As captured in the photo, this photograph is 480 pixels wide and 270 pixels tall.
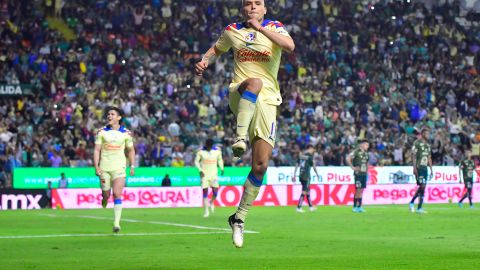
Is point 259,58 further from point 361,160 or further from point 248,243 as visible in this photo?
point 361,160

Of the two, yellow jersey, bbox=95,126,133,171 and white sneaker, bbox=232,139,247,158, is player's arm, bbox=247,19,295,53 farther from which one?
yellow jersey, bbox=95,126,133,171

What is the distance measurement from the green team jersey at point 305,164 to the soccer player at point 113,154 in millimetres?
14016

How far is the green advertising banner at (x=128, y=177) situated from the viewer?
37.2m

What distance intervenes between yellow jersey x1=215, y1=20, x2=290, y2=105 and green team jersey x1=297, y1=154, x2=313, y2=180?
23.6 metres

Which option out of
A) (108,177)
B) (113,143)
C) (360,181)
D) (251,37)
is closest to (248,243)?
(108,177)

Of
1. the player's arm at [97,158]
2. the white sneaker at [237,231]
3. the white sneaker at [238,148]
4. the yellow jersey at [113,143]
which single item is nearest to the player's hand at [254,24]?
the white sneaker at [238,148]

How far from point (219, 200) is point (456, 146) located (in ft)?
42.8

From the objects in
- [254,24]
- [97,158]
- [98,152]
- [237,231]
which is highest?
[254,24]

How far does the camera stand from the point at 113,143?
21766mm

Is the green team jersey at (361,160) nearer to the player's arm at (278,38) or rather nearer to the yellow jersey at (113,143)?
the yellow jersey at (113,143)

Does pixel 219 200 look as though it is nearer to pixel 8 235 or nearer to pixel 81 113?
pixel 81 113

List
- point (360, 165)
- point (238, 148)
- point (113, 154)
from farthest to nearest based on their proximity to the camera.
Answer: point (360, 165) < point (113, 154) < point (238, 148)

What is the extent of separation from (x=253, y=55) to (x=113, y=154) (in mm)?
10752

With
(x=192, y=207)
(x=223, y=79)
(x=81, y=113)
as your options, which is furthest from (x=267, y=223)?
(x=223, y=79)
